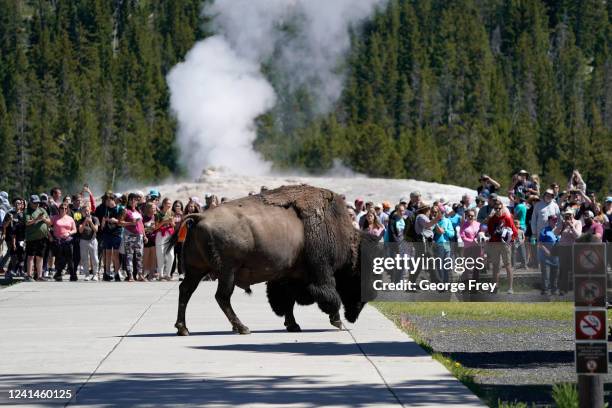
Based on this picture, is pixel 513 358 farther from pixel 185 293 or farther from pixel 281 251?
pixel 185 293

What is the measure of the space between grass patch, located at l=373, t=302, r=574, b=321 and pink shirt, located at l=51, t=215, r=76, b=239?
28.0ft

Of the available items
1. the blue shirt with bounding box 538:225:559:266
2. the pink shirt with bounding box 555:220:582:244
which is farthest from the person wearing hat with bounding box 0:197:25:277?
the pink shirt with bounding box 555:220:582:244

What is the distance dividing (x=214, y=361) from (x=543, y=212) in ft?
40.3

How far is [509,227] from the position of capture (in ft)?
69.6

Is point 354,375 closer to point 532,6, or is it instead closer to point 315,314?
point 315,314

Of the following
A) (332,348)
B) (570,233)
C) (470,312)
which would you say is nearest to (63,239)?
(570,233)

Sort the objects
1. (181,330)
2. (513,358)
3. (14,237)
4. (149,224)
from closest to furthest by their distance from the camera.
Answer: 1. (513,358)
2. (181,330)
3. (149,224)
4. (14,237)

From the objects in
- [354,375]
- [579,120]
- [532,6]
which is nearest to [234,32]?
[579,120]

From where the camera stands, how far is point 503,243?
20.2m

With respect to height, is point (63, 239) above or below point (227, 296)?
below

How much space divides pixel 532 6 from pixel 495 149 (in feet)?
202

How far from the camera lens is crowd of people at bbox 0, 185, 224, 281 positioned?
25312mm

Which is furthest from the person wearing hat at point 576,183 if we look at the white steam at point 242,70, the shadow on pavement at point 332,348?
the white steam at point 242,70

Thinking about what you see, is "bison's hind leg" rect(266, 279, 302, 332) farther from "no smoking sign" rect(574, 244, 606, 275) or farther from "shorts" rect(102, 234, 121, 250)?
"shorts" rect(102, 234, 121, 250)
